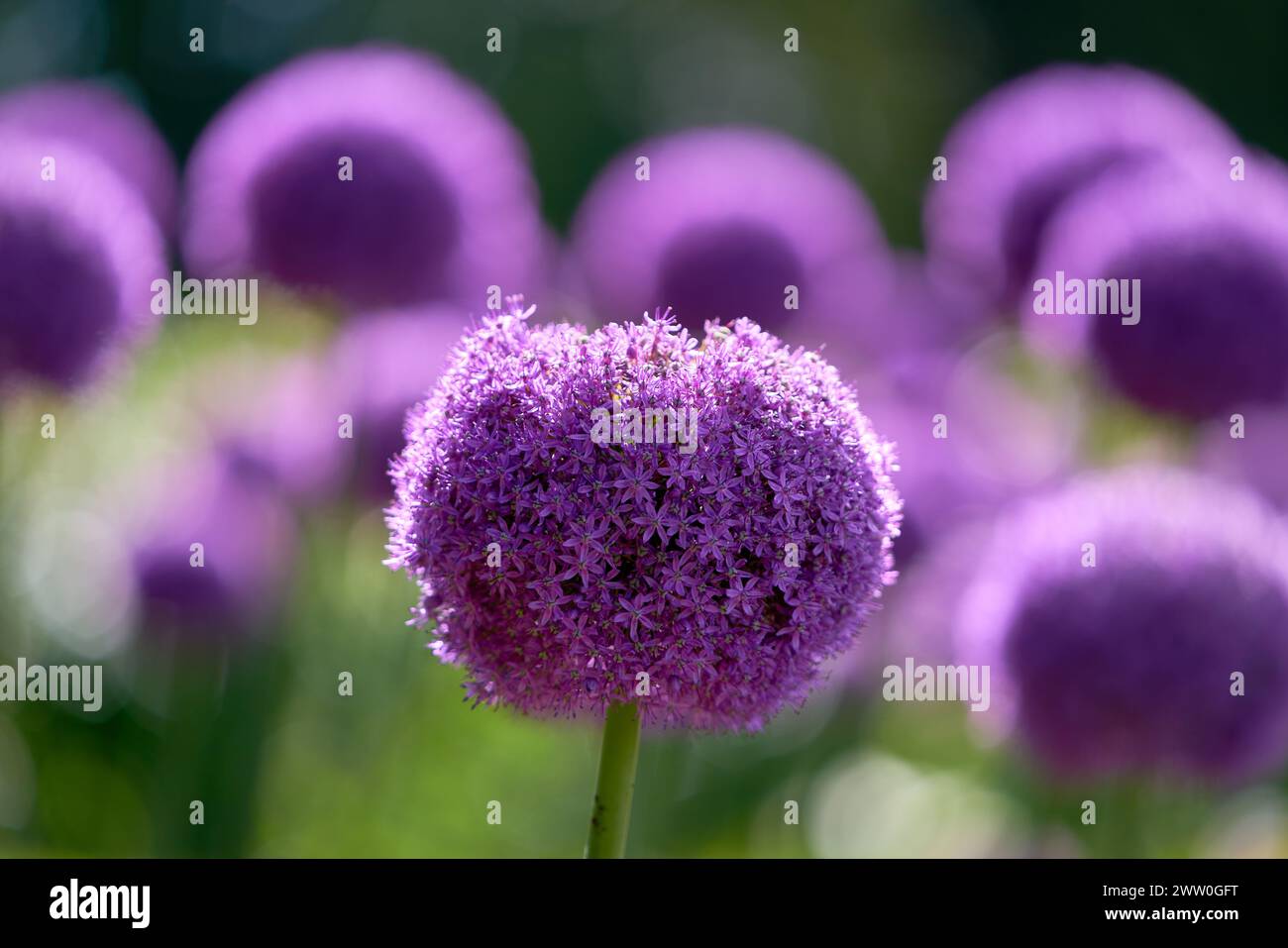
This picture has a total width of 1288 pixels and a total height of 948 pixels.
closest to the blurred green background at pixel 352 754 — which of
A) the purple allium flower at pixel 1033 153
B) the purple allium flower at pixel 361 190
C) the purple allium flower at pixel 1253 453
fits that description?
the purple allium flower at pixel 361 190

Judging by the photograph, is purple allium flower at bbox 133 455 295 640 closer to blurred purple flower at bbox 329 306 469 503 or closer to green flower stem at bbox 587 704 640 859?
blurred purple flower at bbox 329 306 469 503

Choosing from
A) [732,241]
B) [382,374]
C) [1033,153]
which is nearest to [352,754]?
[382,374]

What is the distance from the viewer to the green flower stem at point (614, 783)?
1.40 metres

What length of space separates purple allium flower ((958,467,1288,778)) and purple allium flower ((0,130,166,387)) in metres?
1.56

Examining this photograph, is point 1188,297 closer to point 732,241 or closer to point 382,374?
point 732,241

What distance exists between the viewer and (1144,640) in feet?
7.02

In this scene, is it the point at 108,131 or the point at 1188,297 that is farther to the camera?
the point at 108,131

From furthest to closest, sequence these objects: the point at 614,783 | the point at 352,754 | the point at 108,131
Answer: the point at 108,131
the point at 352,754
the point at 614,783

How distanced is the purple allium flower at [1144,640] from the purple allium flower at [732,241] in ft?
3.81

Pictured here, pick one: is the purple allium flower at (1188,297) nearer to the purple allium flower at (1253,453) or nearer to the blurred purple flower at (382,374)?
the purple allium flower at (1253,453)

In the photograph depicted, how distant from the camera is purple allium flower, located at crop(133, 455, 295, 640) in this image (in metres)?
2.84

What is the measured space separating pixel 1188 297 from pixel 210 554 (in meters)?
1.99

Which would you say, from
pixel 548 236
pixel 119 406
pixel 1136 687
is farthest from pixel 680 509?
pixel 548 236

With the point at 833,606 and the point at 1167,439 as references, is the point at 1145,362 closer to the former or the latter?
the point at 1167,439
